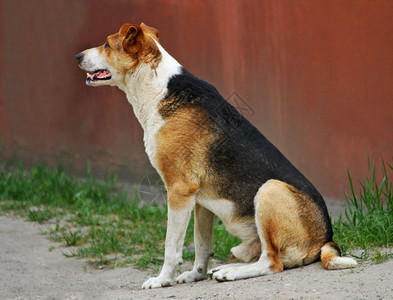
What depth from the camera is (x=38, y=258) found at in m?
6.39

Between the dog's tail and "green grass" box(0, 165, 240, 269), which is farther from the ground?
the dog's tail

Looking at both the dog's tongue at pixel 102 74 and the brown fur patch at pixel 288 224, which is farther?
the dog's tongue at pixel 102 74

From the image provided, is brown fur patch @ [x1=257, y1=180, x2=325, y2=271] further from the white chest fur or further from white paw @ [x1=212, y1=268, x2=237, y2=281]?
the white chest fur

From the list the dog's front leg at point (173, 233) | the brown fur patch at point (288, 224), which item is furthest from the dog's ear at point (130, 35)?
the brown fur patch at point (288, 224)

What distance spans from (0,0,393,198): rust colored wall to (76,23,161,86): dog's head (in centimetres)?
241

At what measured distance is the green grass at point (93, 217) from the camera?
635cm

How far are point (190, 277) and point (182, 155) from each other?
947mm

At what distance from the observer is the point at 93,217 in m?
7.48

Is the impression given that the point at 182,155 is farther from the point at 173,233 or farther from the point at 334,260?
the point at 334,260

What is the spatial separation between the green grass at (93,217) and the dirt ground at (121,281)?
0.61 feet

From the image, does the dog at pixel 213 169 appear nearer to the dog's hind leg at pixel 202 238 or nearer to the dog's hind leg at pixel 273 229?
the dog's hind leg at pixel 273 229

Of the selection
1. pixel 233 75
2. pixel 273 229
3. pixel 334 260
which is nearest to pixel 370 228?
pixel 334 260

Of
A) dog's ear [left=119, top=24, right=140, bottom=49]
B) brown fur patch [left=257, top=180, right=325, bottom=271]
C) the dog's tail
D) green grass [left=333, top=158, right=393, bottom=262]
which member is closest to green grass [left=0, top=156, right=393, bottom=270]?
green grass [left=333, top=158, right=393, bottom=262]

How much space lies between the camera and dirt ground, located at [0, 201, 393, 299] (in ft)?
14.1
